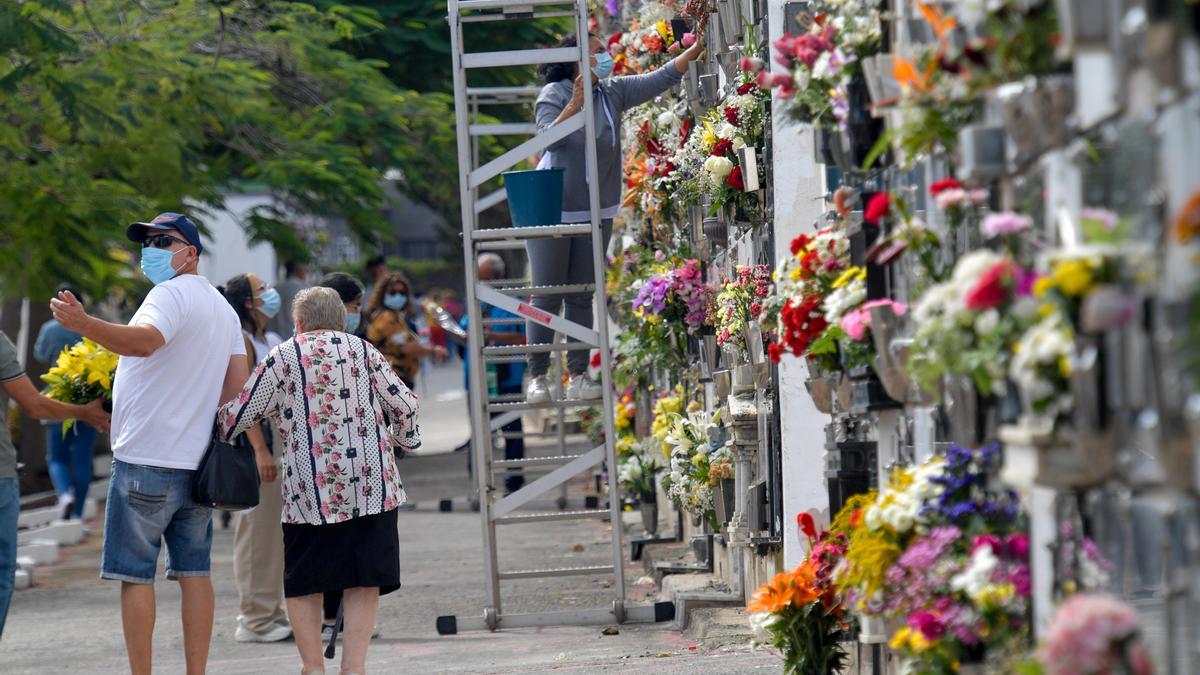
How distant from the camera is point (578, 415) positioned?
16812 millimetres

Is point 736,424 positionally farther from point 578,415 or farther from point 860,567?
point 578,415

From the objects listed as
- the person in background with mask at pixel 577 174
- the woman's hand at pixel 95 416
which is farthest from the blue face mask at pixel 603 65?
the woman's hand at pixel 95 416

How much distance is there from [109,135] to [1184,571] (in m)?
11.9

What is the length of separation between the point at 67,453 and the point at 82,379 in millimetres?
7730

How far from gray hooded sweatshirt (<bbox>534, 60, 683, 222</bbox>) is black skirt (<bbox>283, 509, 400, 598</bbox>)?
9.26 ft

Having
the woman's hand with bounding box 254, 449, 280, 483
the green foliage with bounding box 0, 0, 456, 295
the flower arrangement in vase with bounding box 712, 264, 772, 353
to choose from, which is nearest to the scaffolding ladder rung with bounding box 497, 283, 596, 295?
the flower arrangement in vase with bounding box 712, 264, 772, 353

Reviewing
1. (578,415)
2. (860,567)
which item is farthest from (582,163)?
(578,415)

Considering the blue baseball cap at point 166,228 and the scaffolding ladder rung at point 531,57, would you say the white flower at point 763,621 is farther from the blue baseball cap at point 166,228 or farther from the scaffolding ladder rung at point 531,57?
the scaffolding ladder rung at point 531,57

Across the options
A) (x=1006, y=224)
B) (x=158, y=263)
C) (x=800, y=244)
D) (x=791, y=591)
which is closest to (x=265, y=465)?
(x=158, y=263)

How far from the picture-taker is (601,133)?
9.44 m

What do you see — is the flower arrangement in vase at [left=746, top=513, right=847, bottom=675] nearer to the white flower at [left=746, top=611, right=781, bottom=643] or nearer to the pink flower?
the white flower at [left=746, top=611, right=781, bottom=643]

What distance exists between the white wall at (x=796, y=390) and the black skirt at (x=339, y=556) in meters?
1.68

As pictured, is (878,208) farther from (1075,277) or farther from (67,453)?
(67,453)

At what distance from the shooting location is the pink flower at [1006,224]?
3.77 meters
